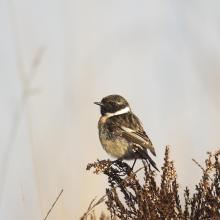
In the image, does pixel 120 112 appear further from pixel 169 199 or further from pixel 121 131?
pixel 169 199

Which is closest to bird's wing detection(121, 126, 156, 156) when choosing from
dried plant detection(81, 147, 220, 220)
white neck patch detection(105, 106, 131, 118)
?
white neck patch detection(105, 106, 131, 118)

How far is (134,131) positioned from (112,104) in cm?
50

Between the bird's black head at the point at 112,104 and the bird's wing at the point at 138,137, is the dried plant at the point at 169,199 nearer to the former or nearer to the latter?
the bird's wing at the point at 138,137

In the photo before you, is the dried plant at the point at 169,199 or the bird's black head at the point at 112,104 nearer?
the dried plant at the point at 169,199

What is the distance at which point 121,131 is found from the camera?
5.88m

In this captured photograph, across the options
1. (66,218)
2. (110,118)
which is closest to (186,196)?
(66,218)

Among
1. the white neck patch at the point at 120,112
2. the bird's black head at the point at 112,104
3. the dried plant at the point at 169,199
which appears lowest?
the dried plant at the point at 169,199

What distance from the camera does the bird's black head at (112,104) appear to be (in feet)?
20.2

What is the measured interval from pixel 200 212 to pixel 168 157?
32 centimetres

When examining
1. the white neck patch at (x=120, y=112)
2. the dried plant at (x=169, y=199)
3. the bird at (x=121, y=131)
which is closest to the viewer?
the dried plant at (x=169, y=199)

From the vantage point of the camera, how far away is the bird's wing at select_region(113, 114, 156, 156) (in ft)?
17.8

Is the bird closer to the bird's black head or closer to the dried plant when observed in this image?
the bird's black head

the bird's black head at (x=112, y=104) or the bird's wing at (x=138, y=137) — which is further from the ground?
the bird's black head at (x=112, y=104)

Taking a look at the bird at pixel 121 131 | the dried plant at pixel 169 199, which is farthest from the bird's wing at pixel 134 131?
the dried plant at pixel 169 199
